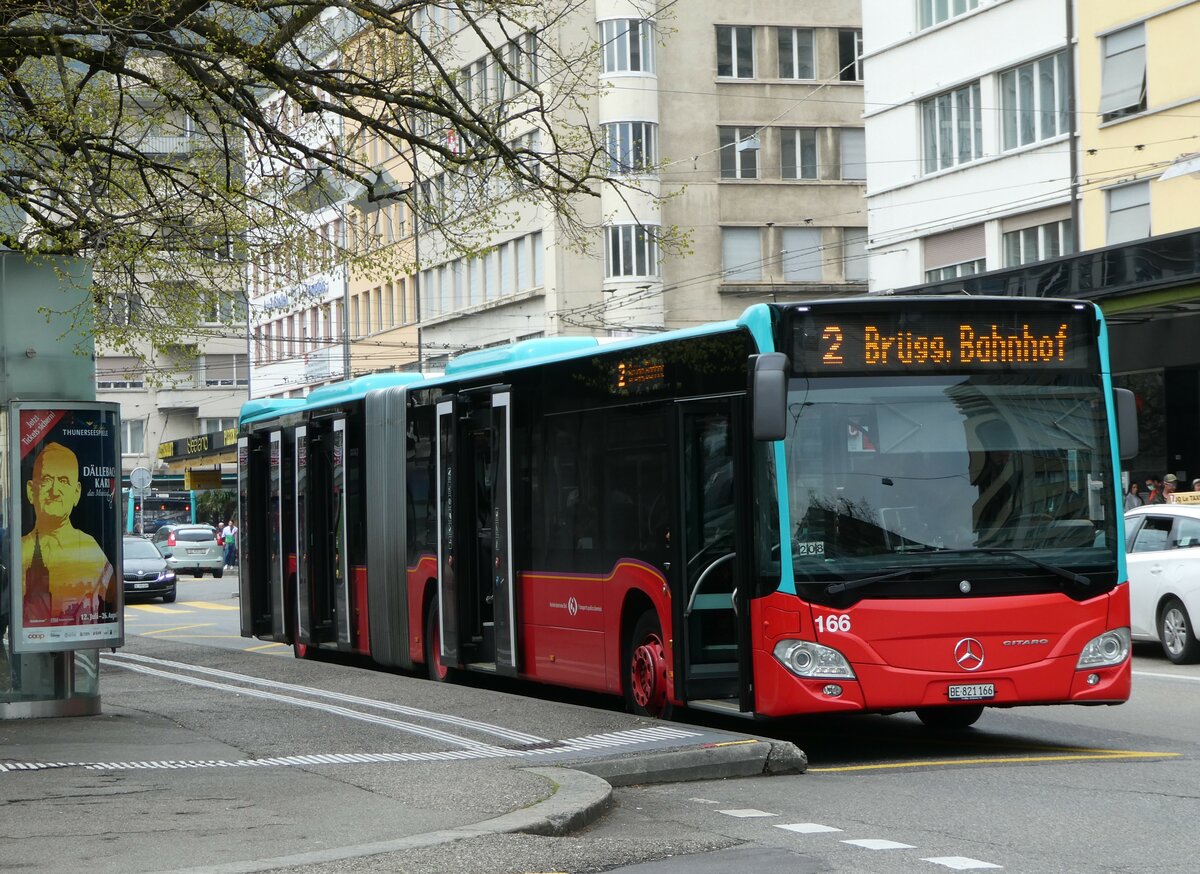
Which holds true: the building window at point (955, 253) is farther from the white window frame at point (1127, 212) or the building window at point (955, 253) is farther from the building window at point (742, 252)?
the building window at point (742, 252)

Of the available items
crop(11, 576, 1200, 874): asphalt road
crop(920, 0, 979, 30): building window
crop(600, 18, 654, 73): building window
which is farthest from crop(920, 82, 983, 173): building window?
crop(11, 576, 1200, 874): asphalt road

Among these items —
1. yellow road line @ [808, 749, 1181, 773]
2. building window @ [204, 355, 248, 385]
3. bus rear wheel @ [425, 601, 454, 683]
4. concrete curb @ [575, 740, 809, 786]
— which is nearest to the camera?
concrete curb @ [575, 740, 809, 786]

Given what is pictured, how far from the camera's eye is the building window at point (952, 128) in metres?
39.0

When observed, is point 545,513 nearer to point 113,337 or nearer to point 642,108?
point 113,337

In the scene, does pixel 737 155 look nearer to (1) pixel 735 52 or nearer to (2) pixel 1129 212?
(1) pixel 735 52

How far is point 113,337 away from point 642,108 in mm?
43105

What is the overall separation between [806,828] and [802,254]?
5190 cm

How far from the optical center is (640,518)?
1373 cm

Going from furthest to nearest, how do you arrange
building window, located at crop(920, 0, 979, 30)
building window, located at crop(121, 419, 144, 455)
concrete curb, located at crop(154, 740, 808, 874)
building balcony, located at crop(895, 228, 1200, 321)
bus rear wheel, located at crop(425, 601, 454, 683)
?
building window, located at crop(121, 419, 144, 455) < building window, located at crop(920, 0, 979, 30) < building balcony, located at crop(895, 228, 1200, 321) < bus rear wheel, located at crop(425, 601, 454, 683) < concrete curb, located at crop(154, 740, 808, 874)

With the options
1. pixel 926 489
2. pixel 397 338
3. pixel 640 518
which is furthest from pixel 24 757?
pixel 397 338

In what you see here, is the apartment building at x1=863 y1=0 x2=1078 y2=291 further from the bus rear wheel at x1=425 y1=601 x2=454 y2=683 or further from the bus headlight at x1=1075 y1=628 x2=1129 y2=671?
the bus headlight at x1=1075 y1=628 x2=1129 y2=671

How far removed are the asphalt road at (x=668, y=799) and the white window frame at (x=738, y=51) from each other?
47.4 m

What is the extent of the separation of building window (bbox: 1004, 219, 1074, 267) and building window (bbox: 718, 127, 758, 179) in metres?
22.3

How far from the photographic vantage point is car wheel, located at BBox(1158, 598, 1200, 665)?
19.0 m
